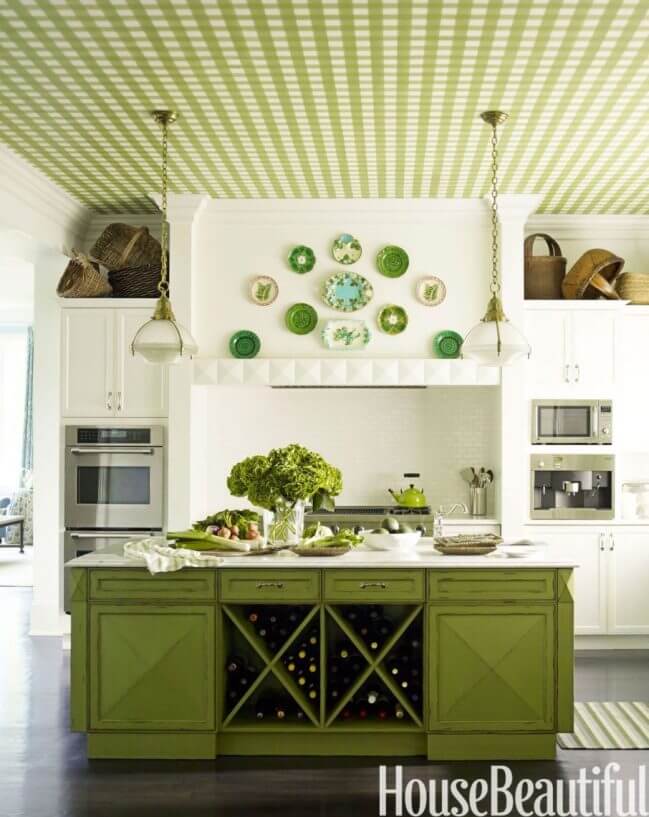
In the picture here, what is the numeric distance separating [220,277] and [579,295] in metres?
2.48

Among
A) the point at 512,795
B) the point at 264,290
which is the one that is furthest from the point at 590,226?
the point at 512,795

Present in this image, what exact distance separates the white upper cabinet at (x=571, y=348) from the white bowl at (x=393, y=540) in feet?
8.05

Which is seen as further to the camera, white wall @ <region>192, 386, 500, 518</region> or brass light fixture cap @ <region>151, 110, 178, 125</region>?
white wall @ <region>192, 386, 500, 518</region>

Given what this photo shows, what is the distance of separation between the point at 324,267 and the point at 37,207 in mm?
1929

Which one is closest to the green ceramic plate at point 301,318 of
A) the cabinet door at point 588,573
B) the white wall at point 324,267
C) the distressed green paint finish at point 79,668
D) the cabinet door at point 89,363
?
the white wall at point 324,267

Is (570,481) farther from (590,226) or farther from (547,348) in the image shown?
(590,226)

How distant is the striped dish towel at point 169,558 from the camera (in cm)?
428

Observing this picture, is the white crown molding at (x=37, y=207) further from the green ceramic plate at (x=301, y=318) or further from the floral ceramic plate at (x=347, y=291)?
the floral ceramic plate at (x=347, y=291)

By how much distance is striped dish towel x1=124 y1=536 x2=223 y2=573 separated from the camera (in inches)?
168

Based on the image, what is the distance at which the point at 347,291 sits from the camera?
264 inches

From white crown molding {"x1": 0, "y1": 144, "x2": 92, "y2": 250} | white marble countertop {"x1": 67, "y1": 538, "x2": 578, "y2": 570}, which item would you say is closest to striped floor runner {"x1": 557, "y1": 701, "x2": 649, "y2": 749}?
white marble countertop {"x1": 67, "y1": 538, "x2": 578, "y2": 570}

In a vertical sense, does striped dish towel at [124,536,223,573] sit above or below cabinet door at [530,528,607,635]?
above

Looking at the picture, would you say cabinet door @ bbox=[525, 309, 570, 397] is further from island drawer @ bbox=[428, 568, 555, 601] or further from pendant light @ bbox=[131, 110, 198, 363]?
pendant light @ bbox=[131, 110, 198, 363]

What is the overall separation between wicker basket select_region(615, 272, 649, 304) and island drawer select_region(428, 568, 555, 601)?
319 cm
